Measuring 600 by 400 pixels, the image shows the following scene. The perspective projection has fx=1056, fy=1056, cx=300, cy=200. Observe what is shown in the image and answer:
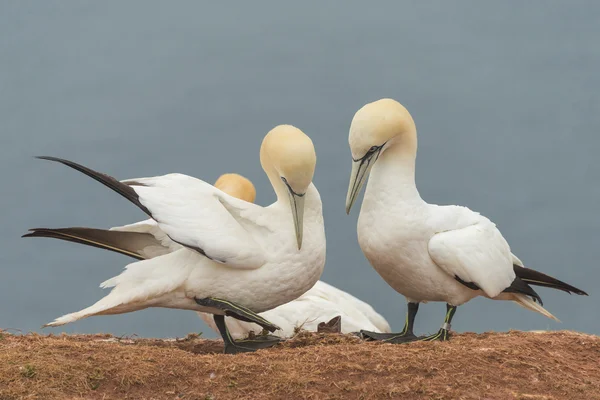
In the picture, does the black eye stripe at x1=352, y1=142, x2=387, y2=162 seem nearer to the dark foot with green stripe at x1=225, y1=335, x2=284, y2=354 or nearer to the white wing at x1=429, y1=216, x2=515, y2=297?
the white wing at x1=429, y1=216, x2=515, y2=297

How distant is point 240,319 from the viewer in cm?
790

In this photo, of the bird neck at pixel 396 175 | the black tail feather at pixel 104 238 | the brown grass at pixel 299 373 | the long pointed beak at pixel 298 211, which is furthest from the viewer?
the bird neck at pixel 396 175

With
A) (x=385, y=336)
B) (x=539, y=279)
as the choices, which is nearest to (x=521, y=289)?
(x=539, y=279)

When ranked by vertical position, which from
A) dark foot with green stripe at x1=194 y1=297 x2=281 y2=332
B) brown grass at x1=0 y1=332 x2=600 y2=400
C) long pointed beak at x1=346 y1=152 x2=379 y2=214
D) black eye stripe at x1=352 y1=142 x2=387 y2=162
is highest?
black eye stripe at x1=352 y1=142 x2=387 y2=162

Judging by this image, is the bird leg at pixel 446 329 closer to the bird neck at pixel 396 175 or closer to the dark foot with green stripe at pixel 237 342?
the bird neck at pixel 396 175

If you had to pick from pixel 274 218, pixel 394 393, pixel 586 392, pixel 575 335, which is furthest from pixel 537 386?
pixel 274 218

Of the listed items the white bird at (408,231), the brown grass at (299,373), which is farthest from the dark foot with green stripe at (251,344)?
the white bird at (408,231)

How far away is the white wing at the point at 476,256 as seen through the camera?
8.10 metres

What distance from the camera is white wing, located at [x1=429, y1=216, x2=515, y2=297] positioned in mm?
8102

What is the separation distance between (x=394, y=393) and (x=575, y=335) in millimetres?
2608

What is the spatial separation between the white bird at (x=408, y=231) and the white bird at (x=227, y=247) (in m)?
0.43

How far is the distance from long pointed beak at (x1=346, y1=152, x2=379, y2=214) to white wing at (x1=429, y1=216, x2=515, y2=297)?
699mm

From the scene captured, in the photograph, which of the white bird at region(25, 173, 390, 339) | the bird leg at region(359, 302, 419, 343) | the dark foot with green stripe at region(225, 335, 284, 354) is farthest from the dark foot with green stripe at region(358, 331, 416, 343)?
the dark foot with green stripe at region(225, 335, 284, 354)

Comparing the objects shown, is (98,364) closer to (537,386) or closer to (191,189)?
(191,189)
